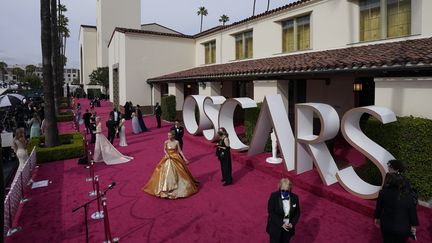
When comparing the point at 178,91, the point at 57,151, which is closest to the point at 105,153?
the point at 57,151

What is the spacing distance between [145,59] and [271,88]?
649 inches

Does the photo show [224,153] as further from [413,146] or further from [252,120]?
[413,146]

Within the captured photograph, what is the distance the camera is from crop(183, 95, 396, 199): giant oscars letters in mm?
7227

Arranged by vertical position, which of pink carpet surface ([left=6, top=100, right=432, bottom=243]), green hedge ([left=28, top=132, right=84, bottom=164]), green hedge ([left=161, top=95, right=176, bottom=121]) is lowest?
pink carpet surface ([left=6, top=100, right=432, bottom=243])

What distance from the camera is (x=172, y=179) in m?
8.15

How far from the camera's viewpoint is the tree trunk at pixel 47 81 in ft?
43.3

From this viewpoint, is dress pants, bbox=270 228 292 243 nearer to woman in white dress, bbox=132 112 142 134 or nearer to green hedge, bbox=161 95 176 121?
woman in white dress, bbox=132 112 142 134

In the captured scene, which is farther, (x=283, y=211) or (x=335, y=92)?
(x=335, y=92)

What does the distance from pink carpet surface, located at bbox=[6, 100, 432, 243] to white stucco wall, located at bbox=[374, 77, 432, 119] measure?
2.50 metres

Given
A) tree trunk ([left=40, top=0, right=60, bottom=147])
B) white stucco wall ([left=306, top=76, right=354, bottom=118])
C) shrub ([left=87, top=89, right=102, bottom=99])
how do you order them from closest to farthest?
tree trunk ([left=40, top=0, right=60, bottom=147]) → white stucco wall ([left=306, top=76, right=354, bottom=118]) → shrub ([left=87, top=89, right=102, bottom=99])

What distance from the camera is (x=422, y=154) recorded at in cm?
688

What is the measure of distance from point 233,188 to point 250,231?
2569 millimetres

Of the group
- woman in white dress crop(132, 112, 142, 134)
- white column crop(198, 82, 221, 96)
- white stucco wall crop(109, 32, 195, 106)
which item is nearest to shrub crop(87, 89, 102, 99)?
white stucco wall crop(109, 32, 195, 106)

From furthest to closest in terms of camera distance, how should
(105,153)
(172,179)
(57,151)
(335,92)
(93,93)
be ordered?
(93,93) → (335,92) → (57,151) → (105,153) → (172,179)
